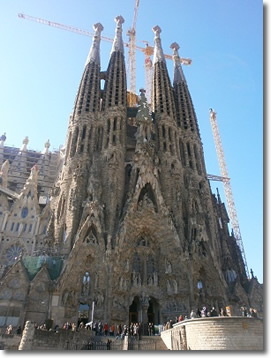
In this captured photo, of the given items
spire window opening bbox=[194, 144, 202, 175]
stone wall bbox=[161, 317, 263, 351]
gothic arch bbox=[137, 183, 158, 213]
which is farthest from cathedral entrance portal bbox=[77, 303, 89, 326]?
spire window opening bbox=[194, 144, 202, 175]

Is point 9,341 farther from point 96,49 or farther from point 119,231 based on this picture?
point 96,49

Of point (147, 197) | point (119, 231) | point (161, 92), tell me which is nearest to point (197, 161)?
point (147, 197)

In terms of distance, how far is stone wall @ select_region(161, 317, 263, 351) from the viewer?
1052 cm

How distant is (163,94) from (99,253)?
72.5 ft

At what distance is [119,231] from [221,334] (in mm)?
13873

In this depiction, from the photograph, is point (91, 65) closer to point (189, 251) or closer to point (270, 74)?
point (189, 251)

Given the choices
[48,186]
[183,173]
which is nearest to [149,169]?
[183,173]

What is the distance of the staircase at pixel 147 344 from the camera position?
15117 millimetres

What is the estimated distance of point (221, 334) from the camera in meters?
11.7

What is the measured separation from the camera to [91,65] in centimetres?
3781

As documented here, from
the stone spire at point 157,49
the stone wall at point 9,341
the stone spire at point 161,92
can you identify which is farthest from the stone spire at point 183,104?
the stone wall at point 9,341

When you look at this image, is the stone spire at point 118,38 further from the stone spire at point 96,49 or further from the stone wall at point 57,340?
the stone wall at point 57,340

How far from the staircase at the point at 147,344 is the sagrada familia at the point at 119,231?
4.65 m

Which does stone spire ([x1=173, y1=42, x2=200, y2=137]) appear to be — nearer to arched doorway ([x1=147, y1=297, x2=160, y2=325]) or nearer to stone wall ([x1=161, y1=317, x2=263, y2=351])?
arched doorway ([x1=147, y1=297, x2=160, y2=325])
